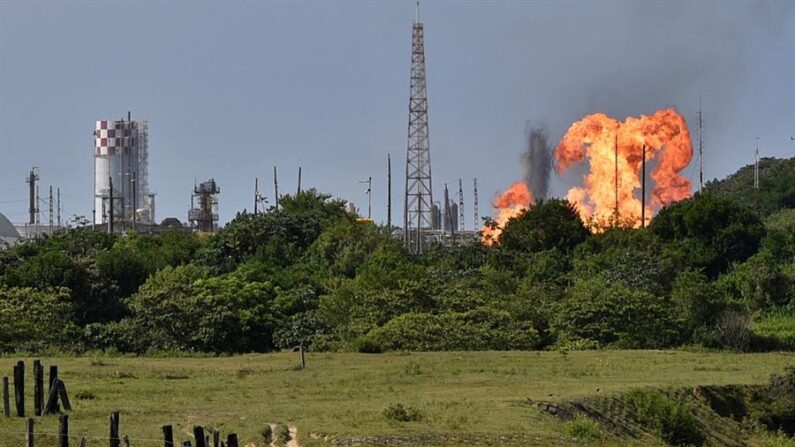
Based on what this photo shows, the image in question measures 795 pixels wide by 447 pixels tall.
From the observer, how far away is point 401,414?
158 ft

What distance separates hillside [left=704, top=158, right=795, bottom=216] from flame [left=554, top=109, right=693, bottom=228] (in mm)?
13753

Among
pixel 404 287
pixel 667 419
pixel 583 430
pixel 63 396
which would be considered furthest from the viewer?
pixel 404 287

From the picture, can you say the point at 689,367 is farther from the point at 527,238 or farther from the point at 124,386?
the point at 527,238

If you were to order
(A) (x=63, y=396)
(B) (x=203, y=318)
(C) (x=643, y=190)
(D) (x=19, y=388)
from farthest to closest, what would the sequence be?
(C) (x=643, y=190)
(B) (x=203, y=318)
(A) (x=63, y=396)
(D) (x=19, y=388)

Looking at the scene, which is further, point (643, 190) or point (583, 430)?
point (643, 190)

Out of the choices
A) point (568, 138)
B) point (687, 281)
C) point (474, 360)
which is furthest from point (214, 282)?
point (568, 138)

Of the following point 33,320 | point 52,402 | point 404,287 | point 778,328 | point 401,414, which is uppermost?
point 404,287

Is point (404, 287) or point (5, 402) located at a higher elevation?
point (404, 287)

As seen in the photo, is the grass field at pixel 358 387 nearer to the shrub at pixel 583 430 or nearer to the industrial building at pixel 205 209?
the shrub at pixel 583 430

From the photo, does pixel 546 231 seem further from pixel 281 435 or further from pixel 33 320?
pixel 281 435

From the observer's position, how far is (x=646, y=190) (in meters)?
136

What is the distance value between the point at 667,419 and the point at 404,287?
1448 inches

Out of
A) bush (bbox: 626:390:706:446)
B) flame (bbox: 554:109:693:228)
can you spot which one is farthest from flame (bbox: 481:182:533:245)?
bush (bbox: 626:390:706:446)

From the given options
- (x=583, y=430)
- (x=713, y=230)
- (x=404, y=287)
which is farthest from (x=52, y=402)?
(x=713, y=230)
